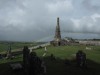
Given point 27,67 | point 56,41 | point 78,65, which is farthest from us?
point 56,41

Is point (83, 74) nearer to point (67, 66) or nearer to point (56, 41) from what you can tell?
point (67, 66)

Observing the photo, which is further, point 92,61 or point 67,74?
point 92,61

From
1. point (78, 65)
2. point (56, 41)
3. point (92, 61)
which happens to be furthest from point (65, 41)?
point (78, 65)

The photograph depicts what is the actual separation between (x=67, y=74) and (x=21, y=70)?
25.4 ft

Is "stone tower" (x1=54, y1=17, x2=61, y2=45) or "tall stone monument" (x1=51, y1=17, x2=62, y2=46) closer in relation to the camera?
"tall stone monument" (x1=51, y1=17, x2=62, y2=46)

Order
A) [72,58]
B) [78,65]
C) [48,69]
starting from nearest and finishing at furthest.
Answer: [48,69] < [78,65] < [72,58]

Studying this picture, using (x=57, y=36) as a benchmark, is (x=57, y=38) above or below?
below

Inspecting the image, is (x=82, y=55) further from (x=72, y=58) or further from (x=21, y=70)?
(x=21, y=70)

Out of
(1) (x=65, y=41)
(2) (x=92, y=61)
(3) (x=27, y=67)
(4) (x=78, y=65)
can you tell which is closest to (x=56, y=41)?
(1) (x=65, y=41)

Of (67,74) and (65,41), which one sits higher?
(65,41)

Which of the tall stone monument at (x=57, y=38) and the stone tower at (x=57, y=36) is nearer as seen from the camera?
the tall stone monument at (x=57, y=38)

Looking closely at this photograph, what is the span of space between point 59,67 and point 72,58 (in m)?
7.75

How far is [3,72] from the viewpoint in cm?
4272

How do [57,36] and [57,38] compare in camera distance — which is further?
[57,36]
